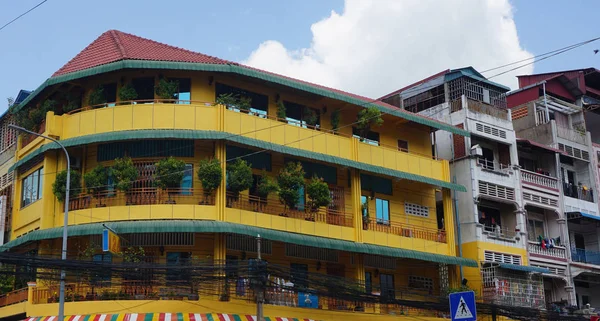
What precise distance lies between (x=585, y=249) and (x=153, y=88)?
24901 millimetres

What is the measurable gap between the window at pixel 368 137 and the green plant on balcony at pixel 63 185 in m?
11.4

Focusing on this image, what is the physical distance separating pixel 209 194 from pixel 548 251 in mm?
18416

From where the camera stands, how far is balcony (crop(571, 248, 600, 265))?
42316mm

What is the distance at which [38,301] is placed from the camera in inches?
1136

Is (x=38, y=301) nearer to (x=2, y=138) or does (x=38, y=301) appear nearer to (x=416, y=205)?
(x=2, y=138)

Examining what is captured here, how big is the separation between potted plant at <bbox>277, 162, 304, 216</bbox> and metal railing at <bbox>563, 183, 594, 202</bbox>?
1734cm

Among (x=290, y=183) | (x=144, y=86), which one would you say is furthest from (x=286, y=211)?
(x=144, y=86)

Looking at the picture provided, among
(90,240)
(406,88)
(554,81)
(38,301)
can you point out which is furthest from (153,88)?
(554,81)

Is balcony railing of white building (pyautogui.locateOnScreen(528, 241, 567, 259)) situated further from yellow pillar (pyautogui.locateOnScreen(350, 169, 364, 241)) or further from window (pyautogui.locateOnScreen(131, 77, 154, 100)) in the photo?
window (pyautogui.locateOnScreen(131, 77, 154, 100))

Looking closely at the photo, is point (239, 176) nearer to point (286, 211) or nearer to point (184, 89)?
point (286, 211)

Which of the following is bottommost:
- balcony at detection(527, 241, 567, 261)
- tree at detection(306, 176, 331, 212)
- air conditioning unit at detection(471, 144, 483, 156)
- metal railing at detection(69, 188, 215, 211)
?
balcony at detection(527, 241, 567, 261)

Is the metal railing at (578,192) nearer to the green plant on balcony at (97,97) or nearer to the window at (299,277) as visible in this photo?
the window at (299,277)

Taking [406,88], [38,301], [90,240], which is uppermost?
[406,88]

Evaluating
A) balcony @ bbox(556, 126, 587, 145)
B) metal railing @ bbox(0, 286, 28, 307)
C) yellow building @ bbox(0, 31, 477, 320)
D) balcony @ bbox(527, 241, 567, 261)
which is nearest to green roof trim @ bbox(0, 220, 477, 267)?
yellow building @ bbox(0, 31, 477, 320)
